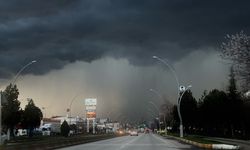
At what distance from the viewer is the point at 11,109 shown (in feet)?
396

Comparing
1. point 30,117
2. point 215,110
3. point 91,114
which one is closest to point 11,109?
point 30,117

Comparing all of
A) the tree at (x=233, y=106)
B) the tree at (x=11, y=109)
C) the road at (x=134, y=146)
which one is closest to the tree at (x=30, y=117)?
the tree at (x=11, y=109)

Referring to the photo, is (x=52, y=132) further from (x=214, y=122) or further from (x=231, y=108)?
(x=231, y=108)

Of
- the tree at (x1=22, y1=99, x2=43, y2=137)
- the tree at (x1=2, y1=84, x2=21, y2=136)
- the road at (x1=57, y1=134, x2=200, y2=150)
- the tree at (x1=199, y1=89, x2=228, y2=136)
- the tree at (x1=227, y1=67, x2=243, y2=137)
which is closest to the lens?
the road at (x1=57, y1=134, x2=200, y2=150)

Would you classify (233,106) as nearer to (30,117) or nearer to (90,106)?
(90,106)

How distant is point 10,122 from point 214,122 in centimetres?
4777

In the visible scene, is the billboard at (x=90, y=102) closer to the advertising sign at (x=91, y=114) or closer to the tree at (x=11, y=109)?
the advertising sign at (x=91, y=114)

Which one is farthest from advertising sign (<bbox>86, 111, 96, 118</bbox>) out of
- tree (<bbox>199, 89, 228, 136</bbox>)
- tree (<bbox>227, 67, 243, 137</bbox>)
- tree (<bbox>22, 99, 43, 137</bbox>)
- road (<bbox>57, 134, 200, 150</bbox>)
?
road (<bbox>57, 134, 200, 150</bbox>)

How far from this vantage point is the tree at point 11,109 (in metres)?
117

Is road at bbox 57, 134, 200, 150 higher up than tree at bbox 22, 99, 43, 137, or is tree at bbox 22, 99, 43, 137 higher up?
tree at bbox 22, 99, 43, 137

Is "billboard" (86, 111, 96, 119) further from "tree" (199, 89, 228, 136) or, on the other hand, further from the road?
the road

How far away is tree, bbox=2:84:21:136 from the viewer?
116875mm

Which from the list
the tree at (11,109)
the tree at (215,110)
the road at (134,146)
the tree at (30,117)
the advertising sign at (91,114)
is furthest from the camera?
the advertising sign at (91,114)

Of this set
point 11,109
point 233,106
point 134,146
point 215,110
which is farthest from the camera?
point 11,109
